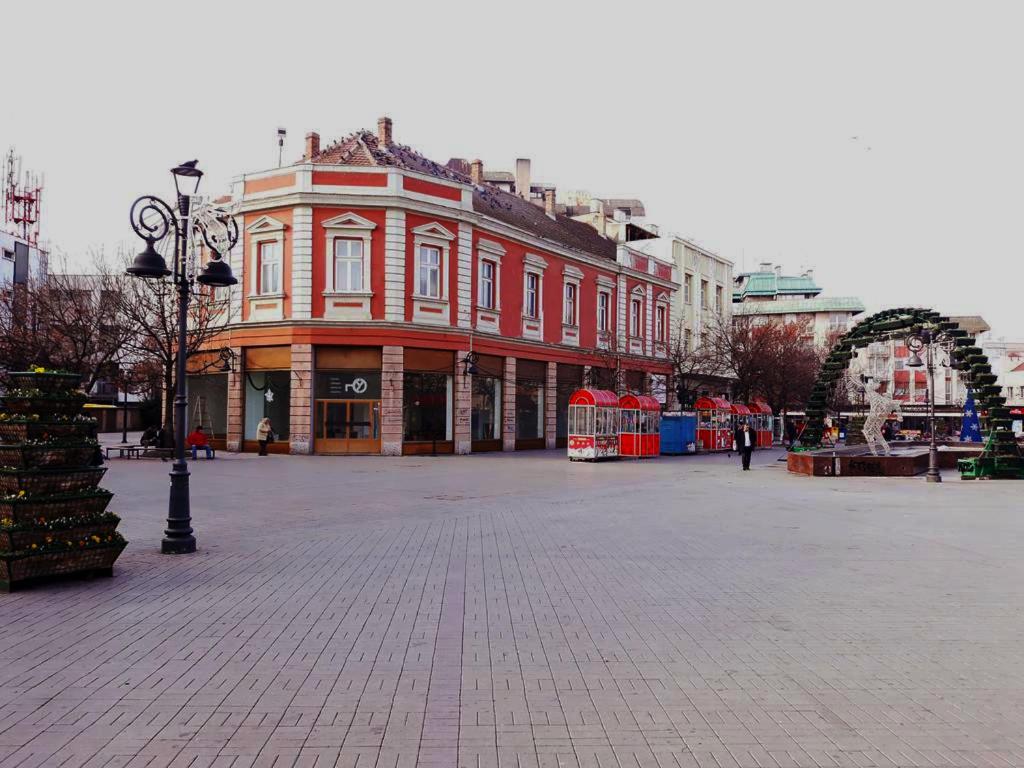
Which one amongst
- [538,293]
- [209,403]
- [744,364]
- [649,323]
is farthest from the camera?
[744,364]

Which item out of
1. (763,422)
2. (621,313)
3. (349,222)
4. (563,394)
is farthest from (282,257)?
(763,422)

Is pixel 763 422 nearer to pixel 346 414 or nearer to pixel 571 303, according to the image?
pixel 571 303

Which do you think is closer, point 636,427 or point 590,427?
point 590,427

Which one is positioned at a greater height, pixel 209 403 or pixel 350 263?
pixel 350 263

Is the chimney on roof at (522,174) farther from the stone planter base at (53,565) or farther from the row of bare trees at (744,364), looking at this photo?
the stone planter base at (53,565)

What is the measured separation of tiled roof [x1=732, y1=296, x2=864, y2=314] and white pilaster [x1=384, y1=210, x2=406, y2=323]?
225ft

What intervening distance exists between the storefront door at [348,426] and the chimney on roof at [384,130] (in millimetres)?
12725

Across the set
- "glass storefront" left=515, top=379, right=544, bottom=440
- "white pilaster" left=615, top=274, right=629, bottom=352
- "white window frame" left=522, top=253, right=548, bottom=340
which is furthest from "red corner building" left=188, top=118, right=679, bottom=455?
"white pilaster" left=615, top=274, right=629, bottom=352

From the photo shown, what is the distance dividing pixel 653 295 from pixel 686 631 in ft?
149

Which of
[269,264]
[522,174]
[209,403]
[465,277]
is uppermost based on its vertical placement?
[522,174]

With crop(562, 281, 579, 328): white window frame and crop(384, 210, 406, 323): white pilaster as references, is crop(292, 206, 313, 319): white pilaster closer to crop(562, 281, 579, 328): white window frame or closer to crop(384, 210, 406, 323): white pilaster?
crop(384, 210, 406, 323): white pilaster

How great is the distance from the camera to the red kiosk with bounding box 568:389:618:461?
104 feet

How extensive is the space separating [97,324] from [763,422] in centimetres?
3617

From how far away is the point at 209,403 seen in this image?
35.3 meters
